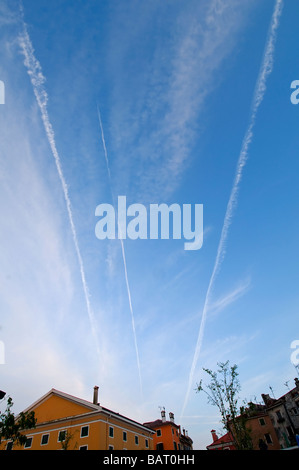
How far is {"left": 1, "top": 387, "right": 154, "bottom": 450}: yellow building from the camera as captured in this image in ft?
91.1

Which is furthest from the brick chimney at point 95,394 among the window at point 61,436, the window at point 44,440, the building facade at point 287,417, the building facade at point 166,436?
the building facade at point 287,417

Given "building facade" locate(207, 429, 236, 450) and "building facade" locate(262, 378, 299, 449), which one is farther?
"building facade" locate(207, 429, 236, 450)

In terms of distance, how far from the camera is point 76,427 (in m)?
29.0

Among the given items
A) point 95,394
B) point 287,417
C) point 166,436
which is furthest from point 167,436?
point 287,417

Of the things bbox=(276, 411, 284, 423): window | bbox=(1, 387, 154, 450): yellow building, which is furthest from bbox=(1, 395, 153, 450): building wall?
bbox=(276, 411, 284, 423): window

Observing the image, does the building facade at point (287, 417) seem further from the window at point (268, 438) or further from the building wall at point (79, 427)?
the building wall at point (79, 427)

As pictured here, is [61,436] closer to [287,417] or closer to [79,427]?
[79,427]

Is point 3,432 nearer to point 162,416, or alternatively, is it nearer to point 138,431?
point 138,431

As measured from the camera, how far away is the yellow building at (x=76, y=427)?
27766mm

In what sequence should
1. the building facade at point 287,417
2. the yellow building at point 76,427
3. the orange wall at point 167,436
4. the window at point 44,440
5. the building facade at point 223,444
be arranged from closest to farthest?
the yellow building at point 76,427 → the window at point 44,440 → the building facade at point 287,417 → the orange wall at point 167,436 → the building facade at point 223,444

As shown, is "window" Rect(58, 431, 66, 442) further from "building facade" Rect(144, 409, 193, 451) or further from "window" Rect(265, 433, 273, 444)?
"window" Rect(265, 433, 273, 444)

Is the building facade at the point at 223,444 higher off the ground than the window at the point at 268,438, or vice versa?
the window at the point at 268,438
